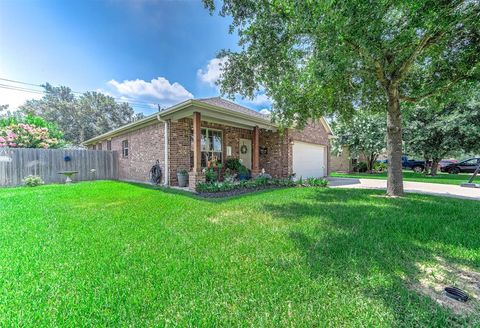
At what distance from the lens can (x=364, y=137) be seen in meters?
16.3

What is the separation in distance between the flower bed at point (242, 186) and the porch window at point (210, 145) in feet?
7.08

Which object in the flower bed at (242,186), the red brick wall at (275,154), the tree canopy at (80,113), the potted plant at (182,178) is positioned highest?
the tree canopy at (80,113)

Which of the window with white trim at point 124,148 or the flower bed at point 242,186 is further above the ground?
the window with white trim at point 124,148

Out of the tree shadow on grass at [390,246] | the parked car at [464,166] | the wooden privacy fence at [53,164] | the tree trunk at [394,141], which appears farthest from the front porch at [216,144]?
the parked car at [464,166]

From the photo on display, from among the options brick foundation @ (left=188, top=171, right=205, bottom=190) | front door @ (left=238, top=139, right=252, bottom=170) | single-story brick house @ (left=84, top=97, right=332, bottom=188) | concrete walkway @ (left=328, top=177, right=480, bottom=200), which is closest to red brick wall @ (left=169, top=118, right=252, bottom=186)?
single-story brick house @ (left=84, top=97, right=332, bottom=188)

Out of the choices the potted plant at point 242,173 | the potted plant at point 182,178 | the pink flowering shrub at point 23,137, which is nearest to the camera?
the potted plant at point 182,178

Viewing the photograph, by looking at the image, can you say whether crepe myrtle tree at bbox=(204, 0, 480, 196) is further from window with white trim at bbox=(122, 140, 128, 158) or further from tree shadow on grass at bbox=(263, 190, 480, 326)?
window with white trim at bbox=(122, 140, 128, 158)

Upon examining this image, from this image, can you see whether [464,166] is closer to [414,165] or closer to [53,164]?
[414,165]

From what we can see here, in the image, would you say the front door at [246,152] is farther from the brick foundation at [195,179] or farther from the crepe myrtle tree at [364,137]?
the crepe myrtle tree at [364,137]

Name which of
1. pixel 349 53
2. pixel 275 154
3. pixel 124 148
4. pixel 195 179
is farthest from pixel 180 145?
pixel 349 53

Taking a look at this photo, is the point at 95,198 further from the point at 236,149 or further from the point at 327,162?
the point at 327,162

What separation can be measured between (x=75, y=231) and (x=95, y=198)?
331 centimetres

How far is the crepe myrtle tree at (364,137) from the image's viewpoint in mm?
15770

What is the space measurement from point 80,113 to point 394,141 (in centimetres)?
3662
